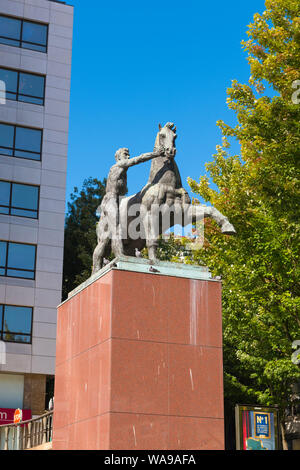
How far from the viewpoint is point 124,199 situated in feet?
42.5

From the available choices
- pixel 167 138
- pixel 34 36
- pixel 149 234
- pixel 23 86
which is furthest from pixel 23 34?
pixel 149 234

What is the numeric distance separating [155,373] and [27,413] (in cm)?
2705

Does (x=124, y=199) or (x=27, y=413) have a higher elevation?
(x=124, y=199)

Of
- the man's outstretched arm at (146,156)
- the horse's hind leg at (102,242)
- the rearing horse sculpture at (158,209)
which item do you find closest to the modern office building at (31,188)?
the horse's hind leg at (102,242)

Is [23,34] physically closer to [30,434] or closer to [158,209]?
[30,434]

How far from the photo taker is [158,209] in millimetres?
12375

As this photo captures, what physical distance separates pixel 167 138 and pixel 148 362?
4.35 m

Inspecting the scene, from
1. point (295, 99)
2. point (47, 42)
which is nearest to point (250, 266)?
point (295, 99)

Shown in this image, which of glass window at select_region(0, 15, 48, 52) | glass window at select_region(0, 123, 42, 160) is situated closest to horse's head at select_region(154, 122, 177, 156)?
glass window at select_region(0, 123, 42, 160)

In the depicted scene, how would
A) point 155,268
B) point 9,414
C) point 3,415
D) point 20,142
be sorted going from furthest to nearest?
point 20,142
point 9,414
point 3,415
point 155,268

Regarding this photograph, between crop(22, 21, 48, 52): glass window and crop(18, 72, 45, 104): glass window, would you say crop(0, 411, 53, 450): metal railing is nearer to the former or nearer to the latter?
crop(18, 72, 45, 104): glass window

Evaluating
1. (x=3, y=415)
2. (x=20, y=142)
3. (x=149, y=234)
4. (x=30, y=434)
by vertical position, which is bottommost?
(x=30, y=434)

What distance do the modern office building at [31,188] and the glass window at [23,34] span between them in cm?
6
